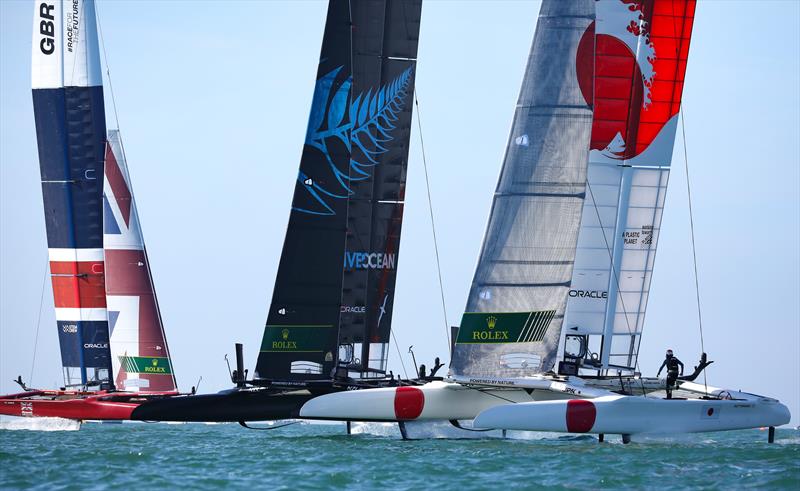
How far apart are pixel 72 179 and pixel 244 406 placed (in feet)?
35.4

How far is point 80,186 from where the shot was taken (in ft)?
112

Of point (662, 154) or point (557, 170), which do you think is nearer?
point (557, 170)

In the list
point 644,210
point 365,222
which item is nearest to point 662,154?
point 644,210

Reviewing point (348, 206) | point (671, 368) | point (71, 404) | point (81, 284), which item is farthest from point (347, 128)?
point (81, 284)

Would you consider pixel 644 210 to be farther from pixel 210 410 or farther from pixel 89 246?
pixel 89 246

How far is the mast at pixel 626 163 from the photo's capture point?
26859 mm

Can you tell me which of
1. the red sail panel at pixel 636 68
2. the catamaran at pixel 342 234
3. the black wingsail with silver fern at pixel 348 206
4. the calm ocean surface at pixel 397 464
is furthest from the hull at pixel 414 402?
the red sail panel at pixel 636 68

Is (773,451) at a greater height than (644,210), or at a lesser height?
lesser

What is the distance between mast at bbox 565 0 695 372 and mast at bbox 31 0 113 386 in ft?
41.7

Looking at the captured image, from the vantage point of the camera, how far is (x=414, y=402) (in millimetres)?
25047

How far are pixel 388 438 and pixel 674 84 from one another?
8.48 meters

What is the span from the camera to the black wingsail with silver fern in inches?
1041

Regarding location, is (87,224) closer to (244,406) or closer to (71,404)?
(71,404)

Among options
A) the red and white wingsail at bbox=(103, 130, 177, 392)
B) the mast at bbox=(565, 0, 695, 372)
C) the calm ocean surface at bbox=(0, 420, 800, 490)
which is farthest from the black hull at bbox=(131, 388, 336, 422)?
the red and white wingsail at bbox=(103, 130, 177, 392)
